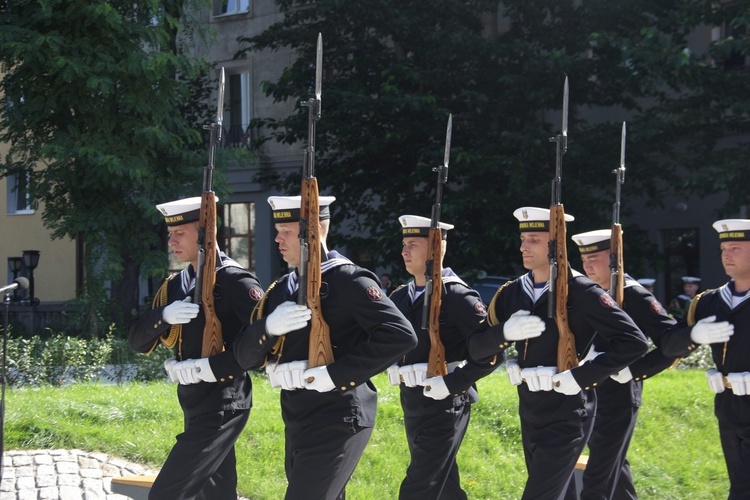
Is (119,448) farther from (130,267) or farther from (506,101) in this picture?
(506,101)

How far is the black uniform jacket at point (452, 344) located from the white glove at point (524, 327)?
1.69 ft

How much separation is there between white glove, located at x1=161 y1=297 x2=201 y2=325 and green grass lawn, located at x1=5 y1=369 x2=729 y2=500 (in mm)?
2866

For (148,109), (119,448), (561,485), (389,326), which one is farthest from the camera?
(148,109)

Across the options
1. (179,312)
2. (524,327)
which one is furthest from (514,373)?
(179,312)

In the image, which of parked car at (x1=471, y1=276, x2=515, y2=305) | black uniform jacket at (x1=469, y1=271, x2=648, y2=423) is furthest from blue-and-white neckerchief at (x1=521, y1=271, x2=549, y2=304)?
parked car at (x1=471, y1=276, x2=515, y2=305)

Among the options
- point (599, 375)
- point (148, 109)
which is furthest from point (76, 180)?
point (599, 375)

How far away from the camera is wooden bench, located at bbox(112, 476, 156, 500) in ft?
23.2

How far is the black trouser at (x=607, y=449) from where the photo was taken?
22.6ft

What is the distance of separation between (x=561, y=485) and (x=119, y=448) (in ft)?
14.6

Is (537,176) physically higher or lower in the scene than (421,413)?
higher

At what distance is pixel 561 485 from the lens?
5.98m

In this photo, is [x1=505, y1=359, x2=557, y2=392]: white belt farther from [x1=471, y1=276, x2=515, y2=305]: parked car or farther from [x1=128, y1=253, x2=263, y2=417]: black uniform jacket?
[x1=471, y1=276, x2=515, y2=305]: parked car

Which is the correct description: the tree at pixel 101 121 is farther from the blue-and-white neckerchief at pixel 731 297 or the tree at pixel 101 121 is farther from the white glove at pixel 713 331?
the white glove at pixel 713 331

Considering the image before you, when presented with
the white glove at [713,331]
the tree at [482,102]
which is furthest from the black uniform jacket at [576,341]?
the tree at [482,102]
